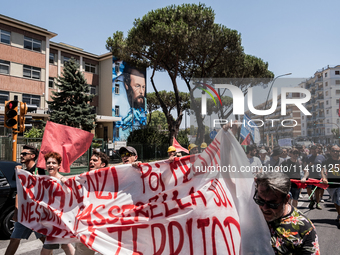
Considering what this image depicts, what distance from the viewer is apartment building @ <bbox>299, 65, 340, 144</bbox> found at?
298cm

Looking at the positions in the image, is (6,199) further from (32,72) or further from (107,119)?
(107,119)

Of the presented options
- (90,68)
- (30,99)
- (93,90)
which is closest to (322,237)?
(30,99)

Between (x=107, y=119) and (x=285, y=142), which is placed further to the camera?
(x=107, y=119)

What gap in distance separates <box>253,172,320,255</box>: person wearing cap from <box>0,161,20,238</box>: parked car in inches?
193

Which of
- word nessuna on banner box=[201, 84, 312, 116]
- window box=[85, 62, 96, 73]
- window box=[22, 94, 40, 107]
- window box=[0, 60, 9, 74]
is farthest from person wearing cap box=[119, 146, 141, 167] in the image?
window box=[85, 62, 96, 73]

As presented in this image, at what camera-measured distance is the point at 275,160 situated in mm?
3027

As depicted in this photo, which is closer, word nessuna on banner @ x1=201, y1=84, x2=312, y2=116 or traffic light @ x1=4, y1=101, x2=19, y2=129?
word nessuna on banner @ x1=201, y1=84, x2=312, y2=116

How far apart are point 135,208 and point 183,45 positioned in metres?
19.2

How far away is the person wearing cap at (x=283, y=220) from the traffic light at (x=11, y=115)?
308 inches

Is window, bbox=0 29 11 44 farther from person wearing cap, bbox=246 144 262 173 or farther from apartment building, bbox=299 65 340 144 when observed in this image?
apartment building, bbox=299 65 340 144

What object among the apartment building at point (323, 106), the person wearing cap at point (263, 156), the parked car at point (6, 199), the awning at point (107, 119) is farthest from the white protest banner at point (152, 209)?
the awning at point (107, 119)

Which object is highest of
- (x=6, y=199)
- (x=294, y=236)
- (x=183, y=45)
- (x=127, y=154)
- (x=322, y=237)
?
(x=183, y=45)

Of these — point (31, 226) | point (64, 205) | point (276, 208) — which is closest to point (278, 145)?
point (276, 208)

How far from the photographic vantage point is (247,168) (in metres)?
2.80
